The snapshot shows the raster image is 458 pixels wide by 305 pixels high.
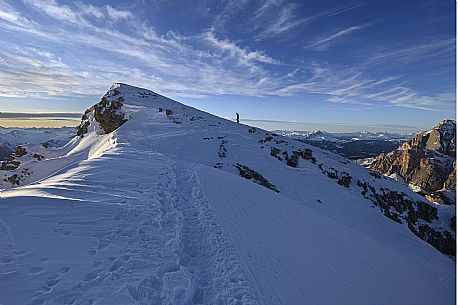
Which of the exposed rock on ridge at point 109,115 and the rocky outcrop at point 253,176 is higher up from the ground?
the exposed rock on ridge at point 109,115

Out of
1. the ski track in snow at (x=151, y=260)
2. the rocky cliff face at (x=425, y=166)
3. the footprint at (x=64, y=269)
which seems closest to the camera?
the ski track in snow at (x=151, y=260)

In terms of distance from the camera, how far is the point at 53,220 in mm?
6457

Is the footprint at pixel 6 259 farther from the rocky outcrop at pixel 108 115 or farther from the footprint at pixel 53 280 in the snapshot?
the rocky outcrop at pixel 108 115

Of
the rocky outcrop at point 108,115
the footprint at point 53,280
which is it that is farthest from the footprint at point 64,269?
the rocky outcrop at point 108,115

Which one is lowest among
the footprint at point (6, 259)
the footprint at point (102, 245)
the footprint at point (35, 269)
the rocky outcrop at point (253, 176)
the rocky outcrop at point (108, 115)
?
the rocky outcrop at point (253, 176)

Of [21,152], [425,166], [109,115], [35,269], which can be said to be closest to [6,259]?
[35,269]

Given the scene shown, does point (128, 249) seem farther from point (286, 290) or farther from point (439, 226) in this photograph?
point (439, 226)

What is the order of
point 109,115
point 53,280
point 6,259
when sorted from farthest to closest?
point 109,115
point 6,259
point 53,280

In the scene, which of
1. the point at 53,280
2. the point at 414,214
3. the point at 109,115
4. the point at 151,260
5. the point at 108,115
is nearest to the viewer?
the point at 53,280

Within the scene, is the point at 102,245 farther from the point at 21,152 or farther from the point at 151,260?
the point at 21,152

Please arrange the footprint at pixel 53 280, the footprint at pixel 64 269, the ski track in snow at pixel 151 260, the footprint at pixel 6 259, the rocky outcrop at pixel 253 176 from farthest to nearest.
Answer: the rocky outcrop at pixel 253 176, the footprint at pixel 64 269, the footprint at pixel 6 259, the ski track in snow at pixel 151 260, the footprint at pixel 53 280

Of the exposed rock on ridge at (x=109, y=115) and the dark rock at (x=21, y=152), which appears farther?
the dark rock at (x=21, y=152)

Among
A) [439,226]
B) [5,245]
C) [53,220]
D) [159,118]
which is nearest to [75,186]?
[53,220]

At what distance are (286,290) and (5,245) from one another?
6271 mm
